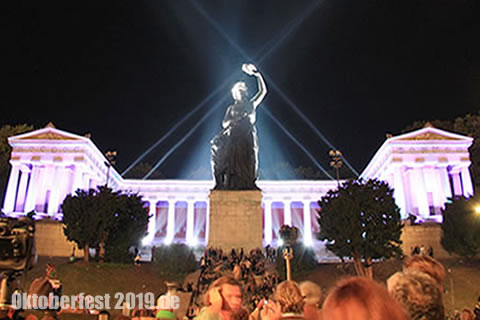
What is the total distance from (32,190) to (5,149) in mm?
10896

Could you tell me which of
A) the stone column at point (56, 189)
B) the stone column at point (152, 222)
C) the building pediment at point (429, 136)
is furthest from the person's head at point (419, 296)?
the stone column at point (152, 222)

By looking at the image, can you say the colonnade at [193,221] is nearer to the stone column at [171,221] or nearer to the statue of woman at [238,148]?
the stone column at [171,221]

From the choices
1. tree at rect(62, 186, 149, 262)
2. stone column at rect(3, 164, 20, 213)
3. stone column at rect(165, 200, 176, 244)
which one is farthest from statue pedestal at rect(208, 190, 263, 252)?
stone column at rect(3, 164, 20, 213)

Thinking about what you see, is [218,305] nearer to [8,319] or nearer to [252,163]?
[8,319]

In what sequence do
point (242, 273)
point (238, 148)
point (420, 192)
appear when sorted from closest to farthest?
1. point (242, 273)
2. point (238, 148)
3. point (420, 192)

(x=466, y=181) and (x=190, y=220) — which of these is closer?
(x=466, y=181)

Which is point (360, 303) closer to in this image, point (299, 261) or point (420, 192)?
point (299, 261)

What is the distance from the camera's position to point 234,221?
886 inches

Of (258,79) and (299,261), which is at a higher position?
(258,79)

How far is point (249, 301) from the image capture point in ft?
54.3

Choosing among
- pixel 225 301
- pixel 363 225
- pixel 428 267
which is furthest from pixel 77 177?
pixel 428 267

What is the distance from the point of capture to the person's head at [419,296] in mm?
3039

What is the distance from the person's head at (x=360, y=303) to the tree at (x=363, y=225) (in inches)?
1129

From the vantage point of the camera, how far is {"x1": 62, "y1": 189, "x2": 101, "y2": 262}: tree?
34.5 metres
